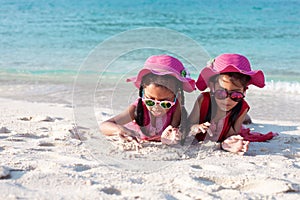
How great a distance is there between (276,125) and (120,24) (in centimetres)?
1261

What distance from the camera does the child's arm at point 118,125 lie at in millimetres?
3451

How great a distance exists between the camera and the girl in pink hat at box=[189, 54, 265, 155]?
3371 mm

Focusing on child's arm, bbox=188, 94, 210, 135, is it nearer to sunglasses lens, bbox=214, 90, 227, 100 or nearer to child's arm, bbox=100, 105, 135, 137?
sunglasses lens, bbox=214, 90, 227, 100

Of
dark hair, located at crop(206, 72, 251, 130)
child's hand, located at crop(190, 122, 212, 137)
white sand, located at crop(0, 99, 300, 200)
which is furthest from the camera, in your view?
dark hair, located at crop(206, 72, 251, 130)

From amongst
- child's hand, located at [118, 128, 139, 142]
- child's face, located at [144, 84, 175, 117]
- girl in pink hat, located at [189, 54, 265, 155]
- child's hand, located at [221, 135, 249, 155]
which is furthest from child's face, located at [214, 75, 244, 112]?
child's hand, located at [118, 128, 139, 142]

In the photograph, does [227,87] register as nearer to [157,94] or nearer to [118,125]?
[157,94]

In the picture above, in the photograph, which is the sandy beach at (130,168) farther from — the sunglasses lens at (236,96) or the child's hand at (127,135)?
the sunglasses lens at (236,96)

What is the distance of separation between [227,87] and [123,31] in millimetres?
11517

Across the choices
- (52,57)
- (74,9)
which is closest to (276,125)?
(52,57)

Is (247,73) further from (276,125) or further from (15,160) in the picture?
(15,160)

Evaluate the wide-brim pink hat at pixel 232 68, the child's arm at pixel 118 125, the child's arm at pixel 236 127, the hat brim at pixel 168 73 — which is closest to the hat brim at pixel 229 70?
the wide-brim pink hat at pixel 232 68

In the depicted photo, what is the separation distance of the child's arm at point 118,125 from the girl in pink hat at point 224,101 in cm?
49

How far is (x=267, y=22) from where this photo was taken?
1683 centimetres

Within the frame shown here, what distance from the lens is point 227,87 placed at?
133 inches
